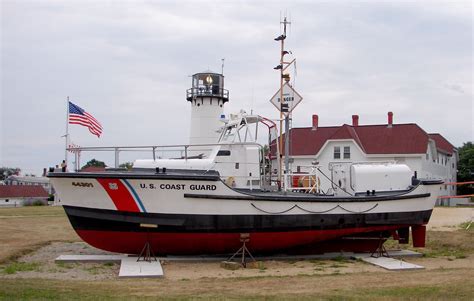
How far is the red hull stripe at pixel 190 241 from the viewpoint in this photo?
13.3 m

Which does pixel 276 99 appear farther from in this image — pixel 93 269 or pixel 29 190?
pixel 29 190

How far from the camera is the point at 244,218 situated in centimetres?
1357

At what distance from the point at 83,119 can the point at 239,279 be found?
6.93 meters

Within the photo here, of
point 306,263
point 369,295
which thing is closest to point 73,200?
point 306,263

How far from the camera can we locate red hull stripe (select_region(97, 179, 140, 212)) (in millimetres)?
12930

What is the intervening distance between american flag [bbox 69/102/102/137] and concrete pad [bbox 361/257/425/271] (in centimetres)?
823

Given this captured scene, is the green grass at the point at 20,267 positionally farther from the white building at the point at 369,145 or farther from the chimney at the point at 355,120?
the chimney at the point at 355,120

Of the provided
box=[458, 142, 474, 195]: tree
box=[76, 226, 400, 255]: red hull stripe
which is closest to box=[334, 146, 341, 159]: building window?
box=[458, 142, 474, 195]: tree

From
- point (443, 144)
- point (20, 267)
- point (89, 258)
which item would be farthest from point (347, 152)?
point (20, 267)

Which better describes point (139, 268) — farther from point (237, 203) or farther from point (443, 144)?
point (443, 144)

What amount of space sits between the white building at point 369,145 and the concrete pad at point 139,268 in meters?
25.2

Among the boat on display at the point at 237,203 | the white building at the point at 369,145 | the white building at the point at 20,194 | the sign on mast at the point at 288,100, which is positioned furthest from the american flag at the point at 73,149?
the white building at the point at 20,194

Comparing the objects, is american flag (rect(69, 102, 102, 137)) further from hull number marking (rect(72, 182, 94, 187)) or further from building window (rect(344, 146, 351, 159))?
building window (rect(344, 146, 351, 159))

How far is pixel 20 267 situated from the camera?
1168cm
